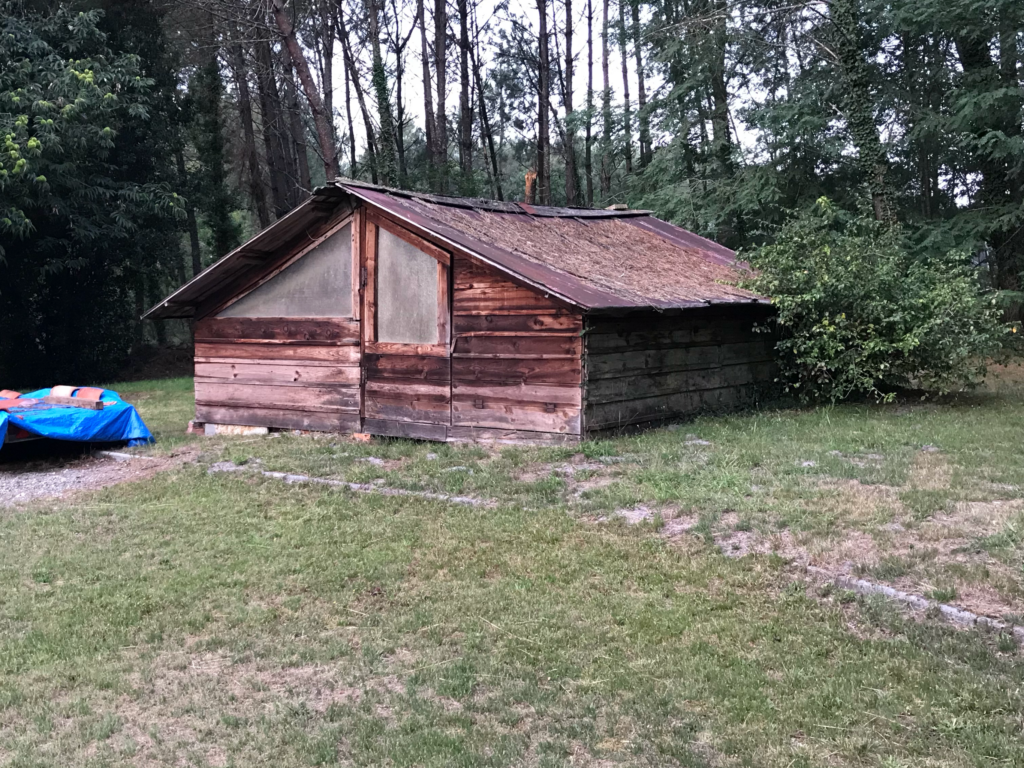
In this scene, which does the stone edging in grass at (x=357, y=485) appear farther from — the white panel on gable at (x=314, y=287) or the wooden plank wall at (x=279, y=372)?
the white panel on gable at (x=314, y=287)

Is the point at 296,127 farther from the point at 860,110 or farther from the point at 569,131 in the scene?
the point at 860,110

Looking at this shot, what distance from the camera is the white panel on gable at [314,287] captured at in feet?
40.6

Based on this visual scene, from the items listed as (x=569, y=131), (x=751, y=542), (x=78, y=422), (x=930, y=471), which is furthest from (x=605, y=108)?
(x=751, y=542)

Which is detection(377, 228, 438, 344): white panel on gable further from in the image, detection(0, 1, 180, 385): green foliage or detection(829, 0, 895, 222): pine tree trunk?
detection(829, 0, 895, 222): pine tree trunk

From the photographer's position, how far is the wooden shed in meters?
10.7

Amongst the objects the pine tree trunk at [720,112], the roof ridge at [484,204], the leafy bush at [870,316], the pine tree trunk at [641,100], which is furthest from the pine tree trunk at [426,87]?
the leafy bush at [870,316]

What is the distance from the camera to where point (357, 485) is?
9.23 metres

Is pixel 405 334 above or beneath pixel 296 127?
beneath

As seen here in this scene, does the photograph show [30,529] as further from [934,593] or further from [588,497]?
[934,593]

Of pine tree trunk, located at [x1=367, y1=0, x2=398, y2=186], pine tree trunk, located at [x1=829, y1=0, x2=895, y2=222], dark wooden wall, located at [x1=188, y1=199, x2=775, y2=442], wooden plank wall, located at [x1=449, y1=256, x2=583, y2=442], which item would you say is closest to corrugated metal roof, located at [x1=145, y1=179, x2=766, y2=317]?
A: dark wooden wall, located at [x1=188, y1=199, x2=775, y2=442]

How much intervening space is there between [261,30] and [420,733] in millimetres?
23509

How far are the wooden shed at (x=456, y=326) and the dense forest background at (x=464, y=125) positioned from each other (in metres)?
4.79

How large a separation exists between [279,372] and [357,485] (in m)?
4.53

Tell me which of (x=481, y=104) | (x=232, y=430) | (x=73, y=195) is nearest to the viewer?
(x=232, y=430)
